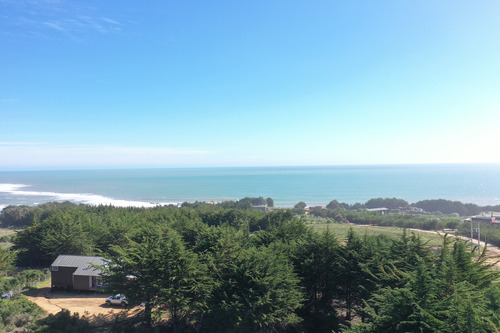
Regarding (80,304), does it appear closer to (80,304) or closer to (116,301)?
(80,304)

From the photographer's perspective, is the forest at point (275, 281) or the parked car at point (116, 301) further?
the parked car at point (116, 301)

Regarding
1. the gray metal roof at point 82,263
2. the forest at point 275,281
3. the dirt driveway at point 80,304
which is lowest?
the dirt driveway at point 80,304

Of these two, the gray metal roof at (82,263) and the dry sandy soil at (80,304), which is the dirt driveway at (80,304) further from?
the gray metal roof at (82,263)

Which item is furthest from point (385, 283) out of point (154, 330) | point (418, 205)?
point (418, 205)

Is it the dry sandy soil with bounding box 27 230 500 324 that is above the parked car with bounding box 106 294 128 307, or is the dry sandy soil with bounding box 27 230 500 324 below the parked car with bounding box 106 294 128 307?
below

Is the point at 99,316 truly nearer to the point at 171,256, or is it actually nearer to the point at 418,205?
the point at 171,256

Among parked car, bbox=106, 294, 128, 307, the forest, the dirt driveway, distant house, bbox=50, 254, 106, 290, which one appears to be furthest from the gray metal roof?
the forest

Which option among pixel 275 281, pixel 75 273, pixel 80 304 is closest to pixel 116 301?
pixel 80 304

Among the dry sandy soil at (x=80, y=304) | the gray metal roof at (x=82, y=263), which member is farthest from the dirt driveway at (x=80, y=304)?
the gray metal roof at (x=82, y=263)

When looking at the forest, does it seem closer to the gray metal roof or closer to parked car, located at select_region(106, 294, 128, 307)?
parked car, located at select_region(106, 294, 128, 307)

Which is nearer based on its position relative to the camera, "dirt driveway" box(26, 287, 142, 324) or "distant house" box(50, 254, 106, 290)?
"dirt driveway" box(26, 287, 142, 324)
